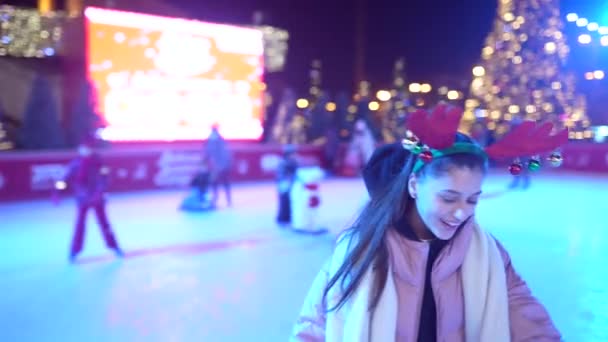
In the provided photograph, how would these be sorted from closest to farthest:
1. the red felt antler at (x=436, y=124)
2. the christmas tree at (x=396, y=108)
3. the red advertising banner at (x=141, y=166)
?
1. the red felt antler at (x=436, y=124)
2. the red advertising banner at (x=141, y=166)
3. the christmas tree at (x=396, y=108)

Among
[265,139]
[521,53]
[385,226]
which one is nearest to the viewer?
[385,226]

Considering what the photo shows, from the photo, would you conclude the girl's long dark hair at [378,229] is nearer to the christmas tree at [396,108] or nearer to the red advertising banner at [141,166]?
the red advertising banner at [141,166]

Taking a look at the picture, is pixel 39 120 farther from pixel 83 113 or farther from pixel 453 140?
pixel 453 140

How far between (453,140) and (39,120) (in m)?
11.3

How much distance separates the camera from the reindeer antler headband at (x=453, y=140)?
1277mm

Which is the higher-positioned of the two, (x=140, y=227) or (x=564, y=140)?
(x=564, y=140)

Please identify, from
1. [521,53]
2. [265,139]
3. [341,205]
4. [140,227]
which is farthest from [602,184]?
[140,227]

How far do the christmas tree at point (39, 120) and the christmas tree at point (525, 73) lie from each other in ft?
25.2

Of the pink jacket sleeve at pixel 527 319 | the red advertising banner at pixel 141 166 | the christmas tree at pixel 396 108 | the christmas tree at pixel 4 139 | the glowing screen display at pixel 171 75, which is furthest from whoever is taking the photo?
the christmas tree at pixel 396 108

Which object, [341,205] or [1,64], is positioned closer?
[341,205]

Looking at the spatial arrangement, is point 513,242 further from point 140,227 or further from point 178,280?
point 140,227

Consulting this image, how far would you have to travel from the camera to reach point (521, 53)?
10.2 metres

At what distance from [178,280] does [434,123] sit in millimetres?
3863

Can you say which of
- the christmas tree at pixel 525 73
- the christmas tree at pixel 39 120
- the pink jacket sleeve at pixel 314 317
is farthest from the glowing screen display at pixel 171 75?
the pink jacket sleeve at pixel 314 317
